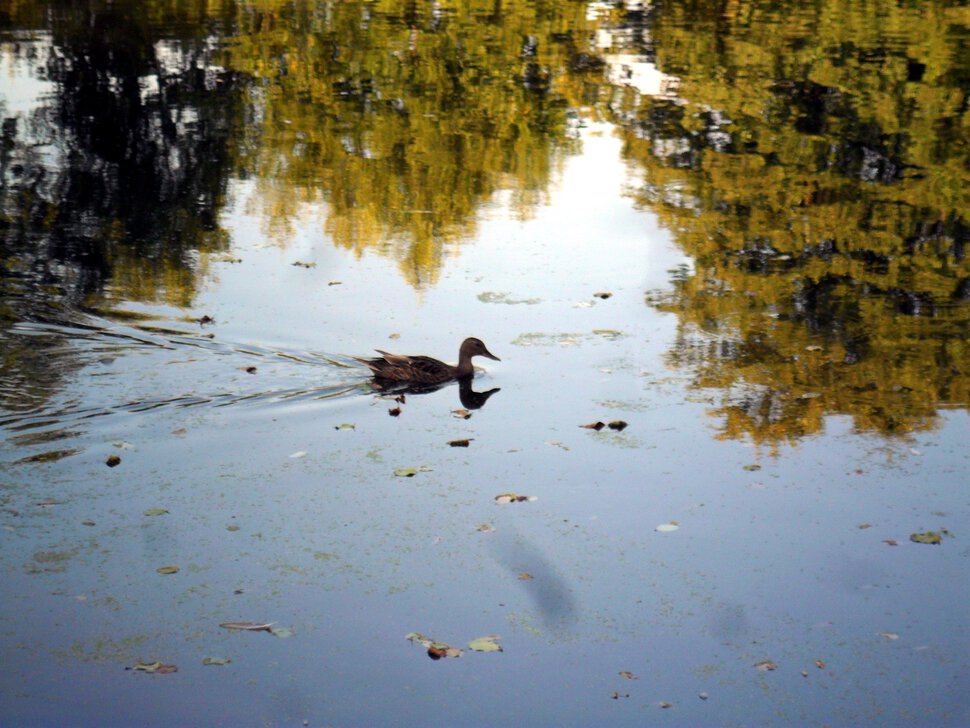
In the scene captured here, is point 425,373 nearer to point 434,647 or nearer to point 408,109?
point 434,647

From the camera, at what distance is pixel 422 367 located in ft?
30.0

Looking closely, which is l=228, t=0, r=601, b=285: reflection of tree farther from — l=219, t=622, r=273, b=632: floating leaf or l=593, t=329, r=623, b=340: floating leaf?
l=219, t=622, r=273, b=632: floating leaf

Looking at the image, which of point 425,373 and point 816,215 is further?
point 816,215

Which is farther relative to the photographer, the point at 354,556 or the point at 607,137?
the point at 607,137

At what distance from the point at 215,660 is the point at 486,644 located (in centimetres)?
125

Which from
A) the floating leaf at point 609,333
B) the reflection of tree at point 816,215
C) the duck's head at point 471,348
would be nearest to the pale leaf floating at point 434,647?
the reflection of tree at point 816,215

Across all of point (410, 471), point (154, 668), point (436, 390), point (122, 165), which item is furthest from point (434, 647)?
point (122, 165)

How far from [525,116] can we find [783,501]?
11506 millimetres

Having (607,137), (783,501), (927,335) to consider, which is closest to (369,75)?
(607,137)

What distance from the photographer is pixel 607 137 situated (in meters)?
17.0

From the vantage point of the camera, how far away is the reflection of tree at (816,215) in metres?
9.36

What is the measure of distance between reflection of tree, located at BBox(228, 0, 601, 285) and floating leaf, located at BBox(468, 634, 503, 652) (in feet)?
19.6

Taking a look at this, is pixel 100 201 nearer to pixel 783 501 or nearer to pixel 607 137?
pixel 607 137

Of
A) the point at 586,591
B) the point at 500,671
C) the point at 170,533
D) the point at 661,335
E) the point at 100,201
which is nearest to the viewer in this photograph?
the point at 500,671
